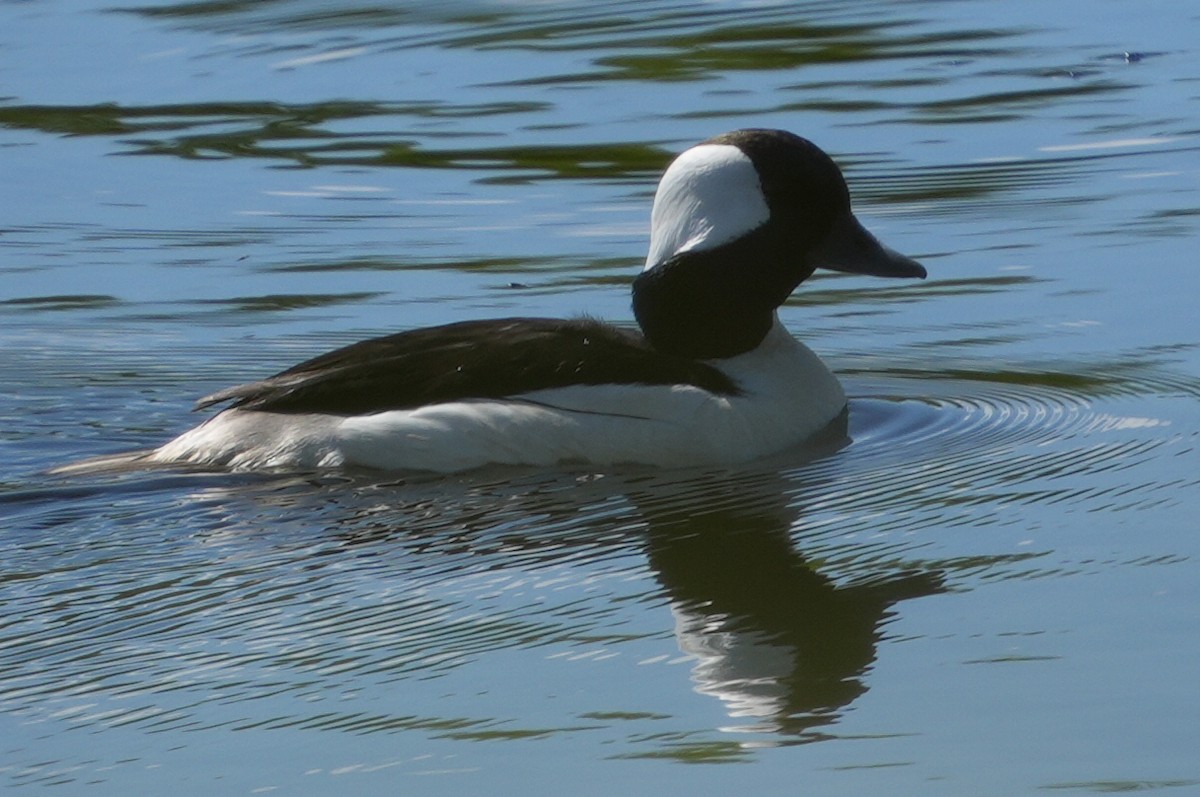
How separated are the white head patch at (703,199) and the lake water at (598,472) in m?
0.76

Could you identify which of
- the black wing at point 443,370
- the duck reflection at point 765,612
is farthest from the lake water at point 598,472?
the black wing at point 443,370

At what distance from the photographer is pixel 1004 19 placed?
1430 centimetres

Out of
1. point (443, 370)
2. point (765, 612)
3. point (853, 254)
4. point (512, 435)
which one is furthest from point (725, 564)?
point (853, 254)

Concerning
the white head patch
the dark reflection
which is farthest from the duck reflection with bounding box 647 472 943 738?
the white head patch

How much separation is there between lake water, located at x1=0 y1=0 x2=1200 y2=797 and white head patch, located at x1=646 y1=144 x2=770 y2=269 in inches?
30.0

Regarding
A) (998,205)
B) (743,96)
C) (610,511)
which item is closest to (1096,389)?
(610,511)

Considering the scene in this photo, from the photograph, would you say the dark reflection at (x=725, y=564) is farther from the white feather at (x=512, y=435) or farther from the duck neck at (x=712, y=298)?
the duck neck at (x=712, y=298)

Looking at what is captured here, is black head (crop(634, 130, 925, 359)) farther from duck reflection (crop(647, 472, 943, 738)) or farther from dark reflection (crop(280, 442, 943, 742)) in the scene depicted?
duck reflection (crop(647, 472, 943, 738))

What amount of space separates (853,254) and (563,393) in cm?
119

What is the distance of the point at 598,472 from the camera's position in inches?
266

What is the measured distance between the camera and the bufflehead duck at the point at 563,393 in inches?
268

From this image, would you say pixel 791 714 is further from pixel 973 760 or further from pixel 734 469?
pixel 734 469

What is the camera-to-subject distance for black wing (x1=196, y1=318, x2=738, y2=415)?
6.82 meters

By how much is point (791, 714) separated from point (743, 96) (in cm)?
801
